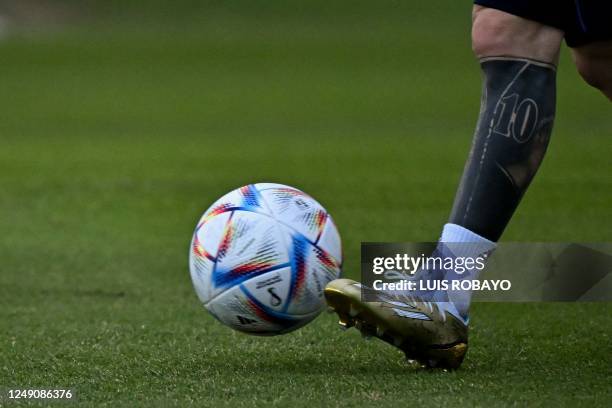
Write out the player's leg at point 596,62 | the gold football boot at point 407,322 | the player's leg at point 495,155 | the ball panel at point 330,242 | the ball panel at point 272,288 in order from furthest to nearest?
the player's leg at point 596,62
the ball panel at point 330,242
the ball panel at point 272,288
the player's leg at point 495,155
the gold football boot at point 407,322

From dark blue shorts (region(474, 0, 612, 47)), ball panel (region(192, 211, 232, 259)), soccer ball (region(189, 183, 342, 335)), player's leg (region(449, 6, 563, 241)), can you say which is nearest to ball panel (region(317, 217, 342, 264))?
soccer ball (region(189, 183, 342, 335))

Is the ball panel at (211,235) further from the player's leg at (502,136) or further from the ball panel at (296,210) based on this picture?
the player's leg at (502,136)

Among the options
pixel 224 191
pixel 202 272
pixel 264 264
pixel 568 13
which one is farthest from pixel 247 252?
pixel 224 191

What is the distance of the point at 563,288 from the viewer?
193 inches

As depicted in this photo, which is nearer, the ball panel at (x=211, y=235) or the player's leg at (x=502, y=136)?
the player's leg at (x=502, y=136)

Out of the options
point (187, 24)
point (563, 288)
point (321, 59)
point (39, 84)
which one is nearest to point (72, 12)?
point (187, 24)

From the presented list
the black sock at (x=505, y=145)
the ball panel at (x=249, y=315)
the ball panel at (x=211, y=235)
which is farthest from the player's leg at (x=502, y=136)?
the ball panel at (x=211, y=235)

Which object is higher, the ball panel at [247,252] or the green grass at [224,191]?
the ball panel at [247,252]

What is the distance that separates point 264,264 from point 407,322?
1.54ft

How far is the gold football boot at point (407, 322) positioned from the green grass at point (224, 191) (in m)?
0.06

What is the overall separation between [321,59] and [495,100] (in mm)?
26168

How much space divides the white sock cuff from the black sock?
16 millimetres

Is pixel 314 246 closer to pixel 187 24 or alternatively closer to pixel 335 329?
pixel 335 329

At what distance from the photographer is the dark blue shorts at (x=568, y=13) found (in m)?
3.39
